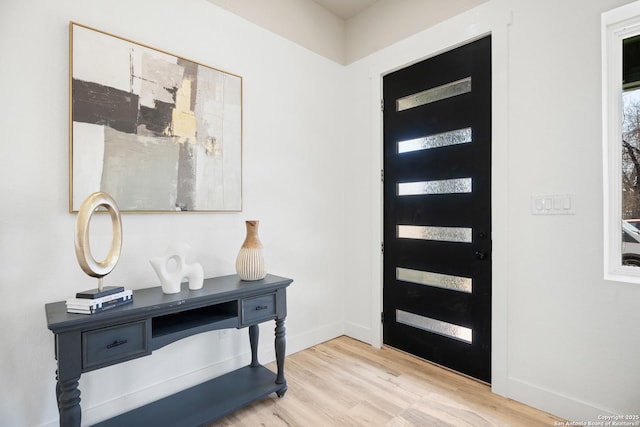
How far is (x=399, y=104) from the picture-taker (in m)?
2.79

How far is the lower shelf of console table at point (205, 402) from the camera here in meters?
1.74

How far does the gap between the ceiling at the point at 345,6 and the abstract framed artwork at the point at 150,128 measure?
1.31 m

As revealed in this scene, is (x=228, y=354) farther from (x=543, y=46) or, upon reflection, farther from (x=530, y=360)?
(x=543, y=46)

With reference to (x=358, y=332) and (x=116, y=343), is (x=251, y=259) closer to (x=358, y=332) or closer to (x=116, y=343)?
(x=116, y=343)

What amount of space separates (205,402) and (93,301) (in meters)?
0.92

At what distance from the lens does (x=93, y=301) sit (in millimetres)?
1427

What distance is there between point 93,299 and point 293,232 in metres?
1.56

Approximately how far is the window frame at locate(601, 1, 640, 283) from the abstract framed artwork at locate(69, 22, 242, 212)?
225 centimetres

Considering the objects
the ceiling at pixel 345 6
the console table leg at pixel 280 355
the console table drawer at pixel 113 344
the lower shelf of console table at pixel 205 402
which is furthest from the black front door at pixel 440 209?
the console table drawer at pixel 113 344

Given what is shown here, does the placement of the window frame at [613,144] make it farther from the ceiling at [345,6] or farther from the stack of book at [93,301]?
the stack of book at [93,301]

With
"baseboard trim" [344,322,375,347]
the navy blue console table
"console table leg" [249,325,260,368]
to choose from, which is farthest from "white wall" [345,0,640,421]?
"console table leg" [249,325,260,368]

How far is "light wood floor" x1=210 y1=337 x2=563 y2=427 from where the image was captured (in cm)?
185

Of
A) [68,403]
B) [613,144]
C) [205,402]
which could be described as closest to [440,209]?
[613,144]

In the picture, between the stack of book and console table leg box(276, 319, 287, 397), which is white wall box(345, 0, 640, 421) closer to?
console table leg box(276, 319, 287, 397)
